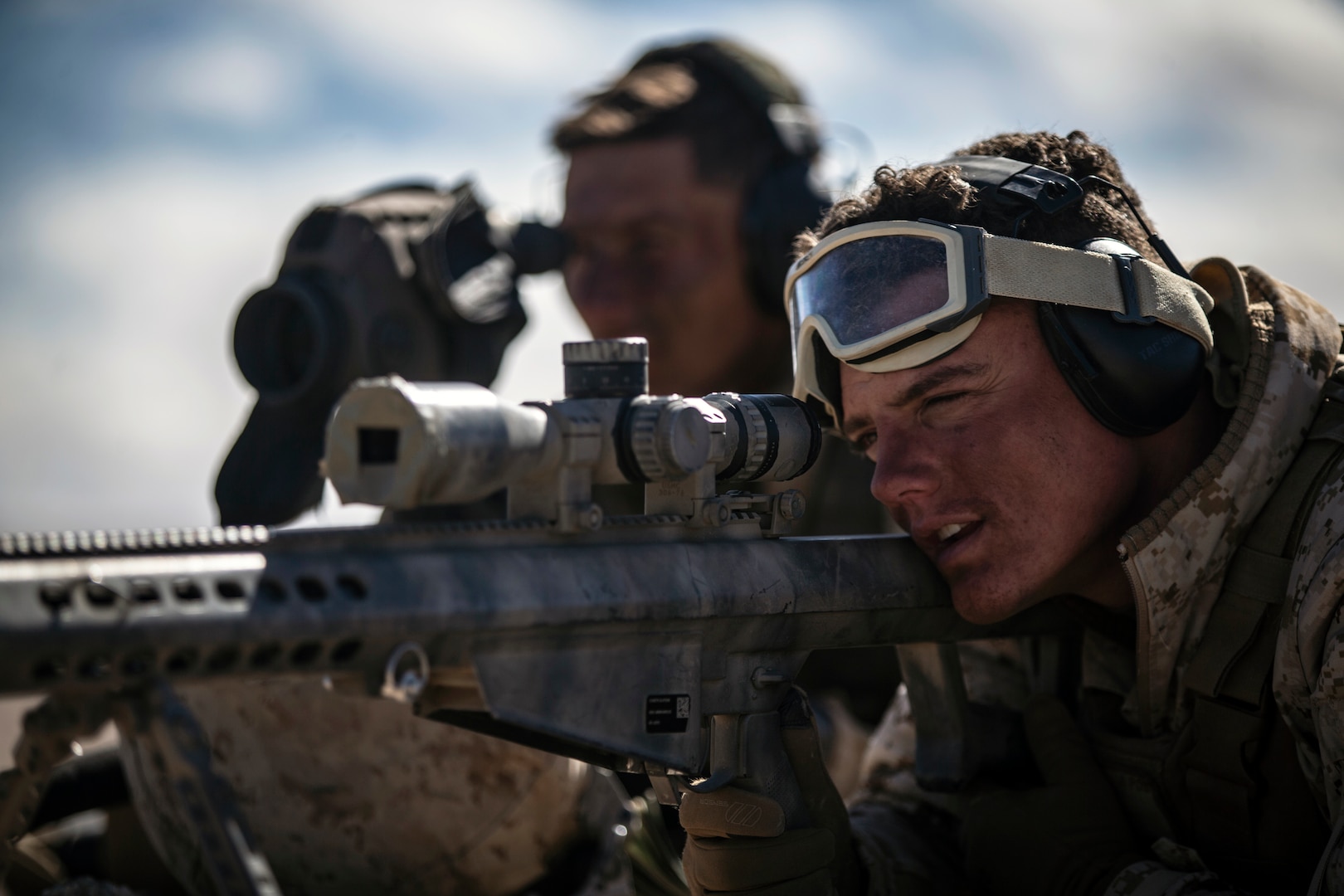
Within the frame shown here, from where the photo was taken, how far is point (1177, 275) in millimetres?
2625

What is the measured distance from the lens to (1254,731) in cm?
246

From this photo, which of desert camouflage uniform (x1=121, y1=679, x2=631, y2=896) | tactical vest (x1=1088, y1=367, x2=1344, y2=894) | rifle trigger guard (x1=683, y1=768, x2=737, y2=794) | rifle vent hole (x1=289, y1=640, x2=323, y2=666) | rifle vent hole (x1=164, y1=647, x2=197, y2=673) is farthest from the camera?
desert camouflage uniform (x1=121, y1=679, x2=631, y2=896)

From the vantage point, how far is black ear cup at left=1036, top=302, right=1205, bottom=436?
2.50 m

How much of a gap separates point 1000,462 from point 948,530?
0.18m

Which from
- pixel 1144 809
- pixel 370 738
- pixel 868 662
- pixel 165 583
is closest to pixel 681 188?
pixel 868 662

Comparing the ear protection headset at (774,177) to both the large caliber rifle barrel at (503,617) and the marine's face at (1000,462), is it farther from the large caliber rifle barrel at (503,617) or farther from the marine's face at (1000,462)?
the large caliber rifle barrel at (503,617)

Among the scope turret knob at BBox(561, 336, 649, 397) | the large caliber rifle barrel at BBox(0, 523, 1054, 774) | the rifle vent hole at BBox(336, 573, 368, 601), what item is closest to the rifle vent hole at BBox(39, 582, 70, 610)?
the large caliber rifle barrel at BBox(0, 523, 1054, 774)

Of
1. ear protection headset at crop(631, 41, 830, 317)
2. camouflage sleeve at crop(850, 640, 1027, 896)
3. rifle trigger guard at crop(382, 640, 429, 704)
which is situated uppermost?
ear protection headset at crop(631, 41, 830, 317)

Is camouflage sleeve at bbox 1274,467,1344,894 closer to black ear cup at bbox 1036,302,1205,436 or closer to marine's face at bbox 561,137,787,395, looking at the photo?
black ear cup at bbox 1036,302,1205,436

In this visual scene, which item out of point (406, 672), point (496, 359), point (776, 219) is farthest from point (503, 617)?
point (776, 219)

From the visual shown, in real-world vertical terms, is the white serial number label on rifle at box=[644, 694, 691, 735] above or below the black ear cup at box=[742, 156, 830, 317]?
Answer: below

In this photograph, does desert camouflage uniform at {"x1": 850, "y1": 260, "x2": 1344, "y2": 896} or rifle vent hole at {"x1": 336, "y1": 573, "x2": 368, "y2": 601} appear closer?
rifle vent hole at {"x1": 336, "y1": 573, "x2": 368, "y2": 601}

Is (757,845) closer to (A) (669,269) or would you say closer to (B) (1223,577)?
(B) (1223,577)

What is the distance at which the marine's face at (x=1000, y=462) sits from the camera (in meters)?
2.50
